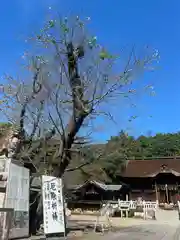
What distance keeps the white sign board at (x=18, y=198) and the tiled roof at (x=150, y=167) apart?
26663 mm

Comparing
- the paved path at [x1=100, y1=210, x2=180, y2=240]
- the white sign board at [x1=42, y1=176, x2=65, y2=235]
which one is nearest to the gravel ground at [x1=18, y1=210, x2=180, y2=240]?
the paved path at [x1=100, y1=210, x2=180, y2=240]

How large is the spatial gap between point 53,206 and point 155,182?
90.0 ft

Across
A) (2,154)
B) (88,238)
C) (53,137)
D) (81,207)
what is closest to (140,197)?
(81,207)

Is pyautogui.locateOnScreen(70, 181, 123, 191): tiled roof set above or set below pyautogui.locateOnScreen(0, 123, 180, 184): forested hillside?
below

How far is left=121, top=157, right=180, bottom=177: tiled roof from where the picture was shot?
34.8 metres

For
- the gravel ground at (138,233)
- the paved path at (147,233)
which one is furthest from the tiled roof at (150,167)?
the paved path at (147,233)

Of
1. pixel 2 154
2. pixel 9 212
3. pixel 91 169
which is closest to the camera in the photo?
pixel 9 212

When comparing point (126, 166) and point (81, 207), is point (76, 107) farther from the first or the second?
point (126, 166)

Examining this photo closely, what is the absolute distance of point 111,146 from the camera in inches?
1017

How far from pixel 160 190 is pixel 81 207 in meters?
9.79

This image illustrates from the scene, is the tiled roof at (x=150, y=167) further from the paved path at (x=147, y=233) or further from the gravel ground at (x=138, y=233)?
the paved path at (x=147, y=233)

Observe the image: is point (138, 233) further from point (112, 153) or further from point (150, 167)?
point (150, 167)

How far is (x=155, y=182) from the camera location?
114 feet

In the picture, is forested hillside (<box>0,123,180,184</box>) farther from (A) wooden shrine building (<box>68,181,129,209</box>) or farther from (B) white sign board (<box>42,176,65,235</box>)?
(B) white sign board (<box>42,176,65,235</box>)
